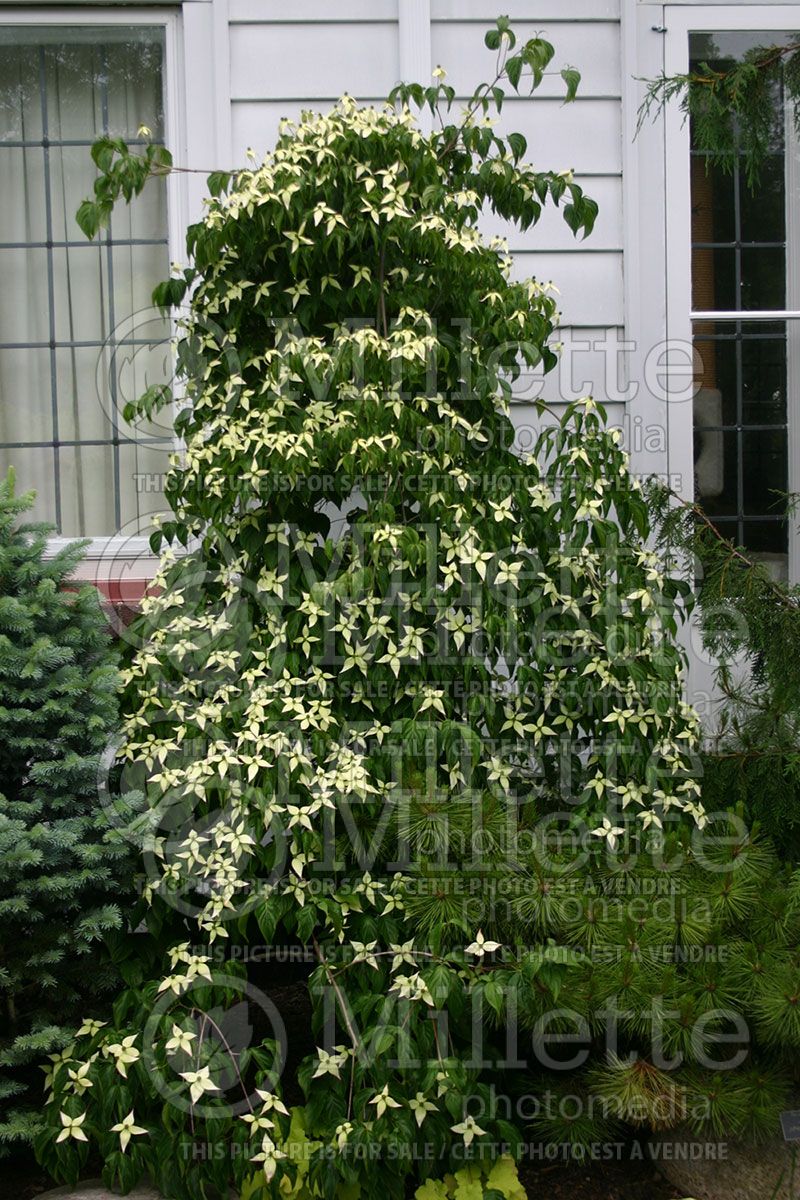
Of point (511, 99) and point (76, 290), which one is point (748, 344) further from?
point (76, 290)

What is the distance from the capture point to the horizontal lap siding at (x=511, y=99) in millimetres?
3586

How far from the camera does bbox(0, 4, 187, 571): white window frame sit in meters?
3.60

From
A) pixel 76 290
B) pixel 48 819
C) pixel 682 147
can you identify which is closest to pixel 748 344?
pixel 682 147

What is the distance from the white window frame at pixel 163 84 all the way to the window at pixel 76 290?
0.05m

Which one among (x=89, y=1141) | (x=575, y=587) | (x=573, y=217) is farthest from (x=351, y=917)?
(x=573, y=217)

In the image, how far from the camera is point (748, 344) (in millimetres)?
3805

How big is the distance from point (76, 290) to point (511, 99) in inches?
60.2

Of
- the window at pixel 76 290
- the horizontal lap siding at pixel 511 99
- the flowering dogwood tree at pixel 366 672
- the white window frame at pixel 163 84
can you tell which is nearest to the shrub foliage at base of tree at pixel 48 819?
the flowering dogwood tree at pixel 366 672

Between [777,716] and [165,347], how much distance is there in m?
2.20

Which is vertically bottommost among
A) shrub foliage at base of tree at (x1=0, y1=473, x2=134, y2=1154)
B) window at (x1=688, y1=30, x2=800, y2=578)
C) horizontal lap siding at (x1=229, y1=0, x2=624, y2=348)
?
shrub foliage at base of tree at (x1=0, y1=473, x2=134, y2=1154)

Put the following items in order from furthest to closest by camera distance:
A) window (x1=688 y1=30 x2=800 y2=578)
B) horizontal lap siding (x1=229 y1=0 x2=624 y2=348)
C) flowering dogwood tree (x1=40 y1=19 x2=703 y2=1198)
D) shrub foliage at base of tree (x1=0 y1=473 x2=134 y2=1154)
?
window (x1=688 y1=30 x2=800 y2=578)
horizontal lap siding (x1=229 y1=0 x2=624 y2=348)
shrub foliage at base of tree (x1=0 y1=473 x2=134 y2=1154)
flowering dogwood tree (x1=40 y1=19 x2=703 y2=1198)

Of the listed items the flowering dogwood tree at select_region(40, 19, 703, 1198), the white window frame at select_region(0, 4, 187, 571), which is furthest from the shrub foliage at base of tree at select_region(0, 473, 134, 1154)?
the white window frame at select_region(0, 4, 187, 571)

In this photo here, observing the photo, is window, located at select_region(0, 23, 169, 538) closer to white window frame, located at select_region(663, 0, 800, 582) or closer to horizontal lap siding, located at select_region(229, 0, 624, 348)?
horizontal lap siding, located at select_region(229, 0, 624, 348)

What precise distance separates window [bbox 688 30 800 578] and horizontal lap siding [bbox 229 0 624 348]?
0.33 meters
